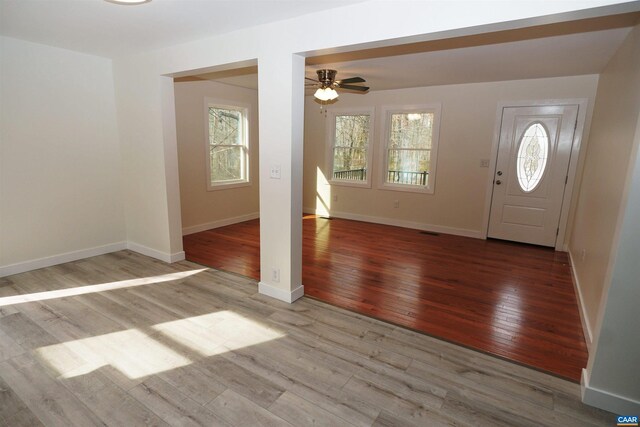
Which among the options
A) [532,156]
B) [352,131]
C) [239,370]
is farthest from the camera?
[352,131]

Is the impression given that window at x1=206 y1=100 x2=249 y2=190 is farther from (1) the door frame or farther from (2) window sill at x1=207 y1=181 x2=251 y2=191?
(1) the door frame

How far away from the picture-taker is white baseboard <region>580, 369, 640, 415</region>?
73.2 inches

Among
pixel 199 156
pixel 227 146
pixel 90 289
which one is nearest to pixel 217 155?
pixel 227 146

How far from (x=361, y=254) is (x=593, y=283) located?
248 cm

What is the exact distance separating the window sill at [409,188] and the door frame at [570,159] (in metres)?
0.94

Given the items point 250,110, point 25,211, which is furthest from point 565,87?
point 25,211

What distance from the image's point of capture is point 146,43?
334 cm

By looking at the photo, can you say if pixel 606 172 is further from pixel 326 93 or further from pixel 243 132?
pixel 243 132

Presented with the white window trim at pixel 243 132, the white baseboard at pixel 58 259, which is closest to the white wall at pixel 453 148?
the white window trim at pixel 243 132

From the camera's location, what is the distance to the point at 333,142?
671 cm

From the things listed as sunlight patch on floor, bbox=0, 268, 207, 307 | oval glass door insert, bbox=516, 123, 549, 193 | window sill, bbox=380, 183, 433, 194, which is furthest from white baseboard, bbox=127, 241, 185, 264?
oval glass door insert, bbox=516, 123, 549, 193

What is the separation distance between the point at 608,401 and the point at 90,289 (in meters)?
4.13

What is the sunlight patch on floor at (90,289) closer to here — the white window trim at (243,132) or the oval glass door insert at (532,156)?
the white window trim at (243,132)

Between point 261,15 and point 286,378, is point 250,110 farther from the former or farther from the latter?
point 286,378
